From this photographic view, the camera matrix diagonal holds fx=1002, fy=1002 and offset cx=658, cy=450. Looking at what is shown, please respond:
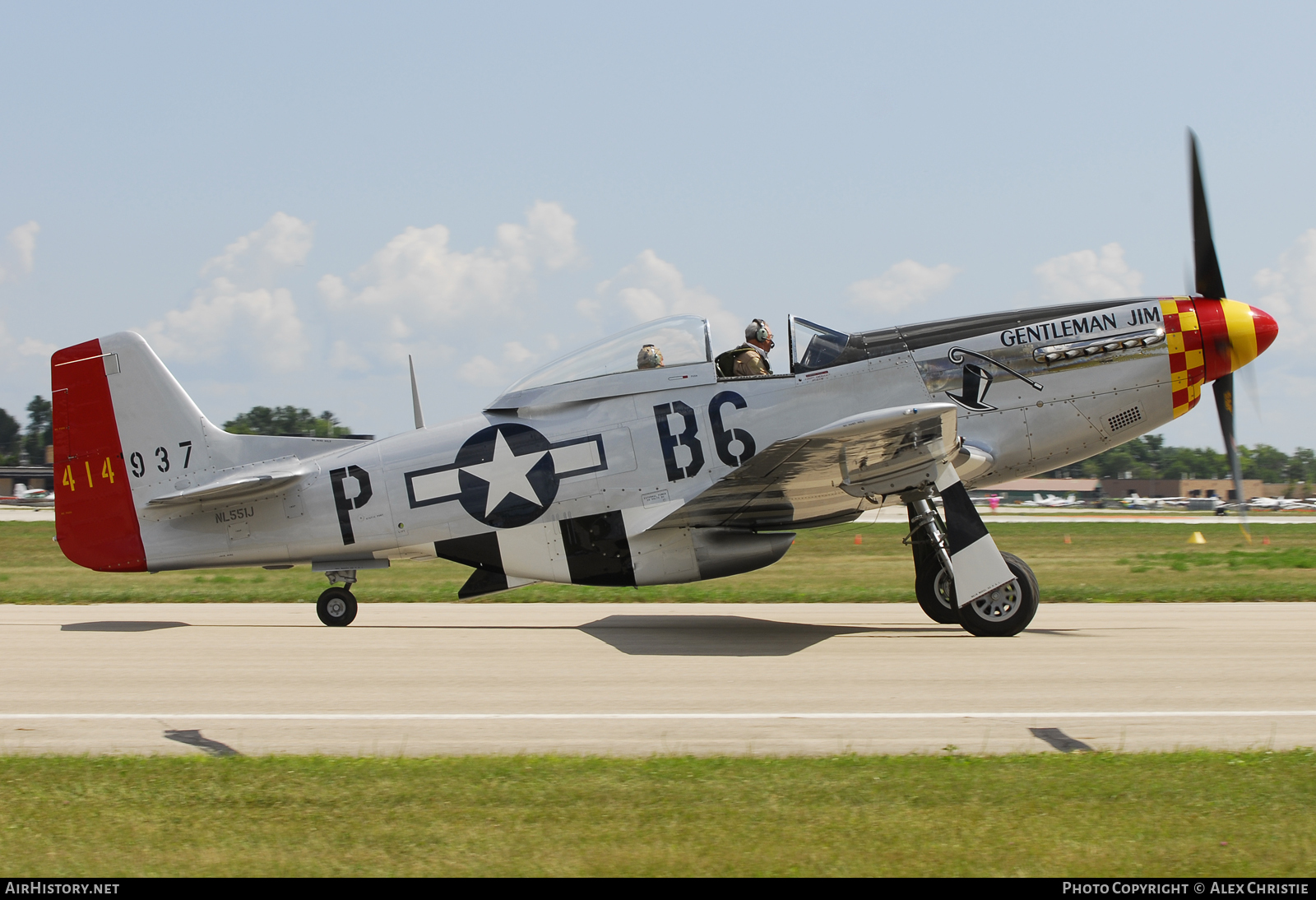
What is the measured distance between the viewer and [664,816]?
4.04 m

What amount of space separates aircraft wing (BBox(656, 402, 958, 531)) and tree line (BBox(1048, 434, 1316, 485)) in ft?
360

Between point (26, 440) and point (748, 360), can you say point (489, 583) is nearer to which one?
point (748, 360)

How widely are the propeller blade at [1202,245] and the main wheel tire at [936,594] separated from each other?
12.4 feet

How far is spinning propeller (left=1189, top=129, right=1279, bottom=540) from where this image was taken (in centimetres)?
964

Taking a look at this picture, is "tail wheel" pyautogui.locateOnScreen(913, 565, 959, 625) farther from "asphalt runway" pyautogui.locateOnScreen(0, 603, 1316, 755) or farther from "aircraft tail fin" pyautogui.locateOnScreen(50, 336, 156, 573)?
"aircraft tail fin" pyautogui.locateOnScreen(50, 336, 156, 573)

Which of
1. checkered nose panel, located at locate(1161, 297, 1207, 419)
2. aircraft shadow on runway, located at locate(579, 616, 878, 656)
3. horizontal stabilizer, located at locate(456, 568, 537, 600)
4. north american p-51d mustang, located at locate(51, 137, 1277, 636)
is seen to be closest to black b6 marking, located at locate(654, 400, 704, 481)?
north american p-51d mustang, located at locate(51, 137, 1277, 636)

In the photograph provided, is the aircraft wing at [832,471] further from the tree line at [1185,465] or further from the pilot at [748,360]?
the tree line at [1185,465]

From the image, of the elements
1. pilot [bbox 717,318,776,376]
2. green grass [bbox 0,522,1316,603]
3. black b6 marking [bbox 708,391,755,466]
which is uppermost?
pilot [bbox 717,318,776,376]

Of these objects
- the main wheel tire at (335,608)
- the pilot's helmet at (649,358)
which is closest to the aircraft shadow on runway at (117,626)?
the main wheel tire at (335,608)

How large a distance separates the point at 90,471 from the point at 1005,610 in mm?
9299

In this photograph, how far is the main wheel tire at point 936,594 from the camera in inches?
395

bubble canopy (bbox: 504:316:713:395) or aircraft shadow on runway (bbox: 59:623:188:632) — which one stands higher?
bubble canopy (bbox: 504:316:713:395)
